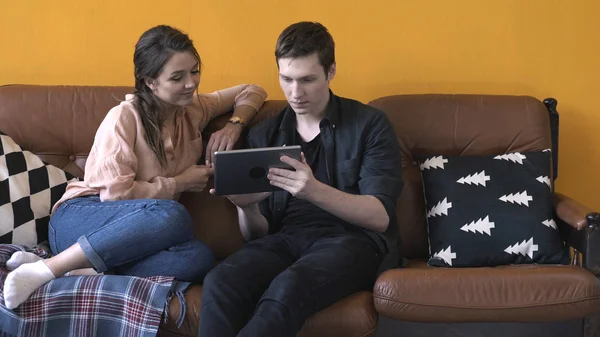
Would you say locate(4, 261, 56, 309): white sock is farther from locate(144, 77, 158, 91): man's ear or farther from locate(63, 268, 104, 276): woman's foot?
locate(144, 77, 158, 91): man's ear

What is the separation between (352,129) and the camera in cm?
200

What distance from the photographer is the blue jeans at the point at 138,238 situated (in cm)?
181

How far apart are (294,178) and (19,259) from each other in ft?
2.65

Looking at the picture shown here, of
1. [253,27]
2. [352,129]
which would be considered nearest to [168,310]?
[352,129]

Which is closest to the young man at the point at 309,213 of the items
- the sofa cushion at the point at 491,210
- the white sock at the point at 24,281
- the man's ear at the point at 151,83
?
the sofa cushion at the point at 491,210

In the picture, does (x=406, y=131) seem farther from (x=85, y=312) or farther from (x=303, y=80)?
(x=85, y=312)

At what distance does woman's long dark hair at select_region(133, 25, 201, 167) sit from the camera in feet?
6.50

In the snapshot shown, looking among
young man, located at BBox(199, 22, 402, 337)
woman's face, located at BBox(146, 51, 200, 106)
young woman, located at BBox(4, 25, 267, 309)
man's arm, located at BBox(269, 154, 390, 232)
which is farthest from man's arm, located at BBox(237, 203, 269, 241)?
woman's face, located at BBox(146, 51, 200, 106)

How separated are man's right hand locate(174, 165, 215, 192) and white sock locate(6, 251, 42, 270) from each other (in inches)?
17.8

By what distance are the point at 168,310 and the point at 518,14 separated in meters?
1.64

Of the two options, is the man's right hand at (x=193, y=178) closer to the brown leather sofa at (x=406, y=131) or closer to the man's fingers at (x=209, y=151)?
the man's fingers at (x=209, y=151)

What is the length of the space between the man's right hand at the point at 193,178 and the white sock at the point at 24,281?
460mm

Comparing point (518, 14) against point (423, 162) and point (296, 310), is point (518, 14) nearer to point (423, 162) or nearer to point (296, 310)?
point (423, 162)

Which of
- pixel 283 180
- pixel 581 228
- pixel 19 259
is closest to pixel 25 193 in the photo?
pixel 19 259
